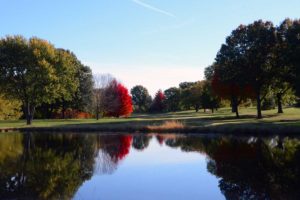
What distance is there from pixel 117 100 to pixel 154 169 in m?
64.6

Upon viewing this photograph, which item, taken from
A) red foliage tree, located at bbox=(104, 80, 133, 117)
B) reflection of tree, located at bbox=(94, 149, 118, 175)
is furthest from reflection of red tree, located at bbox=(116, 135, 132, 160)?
red foliage tree, located at bbox=(104, 80, 133, 117)

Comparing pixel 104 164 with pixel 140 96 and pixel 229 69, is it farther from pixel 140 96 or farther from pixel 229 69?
pixel 140 96

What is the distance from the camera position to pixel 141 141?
3938 centimetres

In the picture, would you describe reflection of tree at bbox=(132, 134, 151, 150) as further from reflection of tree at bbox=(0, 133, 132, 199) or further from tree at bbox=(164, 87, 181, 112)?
tree at bbox=(164, 87, 181, 112)

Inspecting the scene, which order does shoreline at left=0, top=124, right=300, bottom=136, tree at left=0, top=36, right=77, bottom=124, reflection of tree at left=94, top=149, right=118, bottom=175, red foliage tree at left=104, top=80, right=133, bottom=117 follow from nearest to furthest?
reflection of tree at left=94, top=149, right=118, bottom=175, shoreline at left=0, top=124, right=300, bottom=136, tree at left=0, top=36, right=77, bottom=124, red foliage tree at left=104, top=80, right=133, bottom=117

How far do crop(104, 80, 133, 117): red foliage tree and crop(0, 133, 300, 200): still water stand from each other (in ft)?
157

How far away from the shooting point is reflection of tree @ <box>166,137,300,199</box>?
16.6 m

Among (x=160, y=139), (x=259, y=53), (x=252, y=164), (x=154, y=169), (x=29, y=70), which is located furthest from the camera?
(x=29, y=70)

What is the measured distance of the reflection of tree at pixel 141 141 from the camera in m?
35.5

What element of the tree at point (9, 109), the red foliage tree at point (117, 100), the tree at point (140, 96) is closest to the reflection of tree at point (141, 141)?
the tree at point (9, 109)

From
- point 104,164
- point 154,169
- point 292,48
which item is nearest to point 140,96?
point 292,48

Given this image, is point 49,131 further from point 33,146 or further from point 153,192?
point 153,192

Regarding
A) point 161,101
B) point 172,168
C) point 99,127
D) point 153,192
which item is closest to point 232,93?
point 99,127

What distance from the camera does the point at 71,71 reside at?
68375mm
